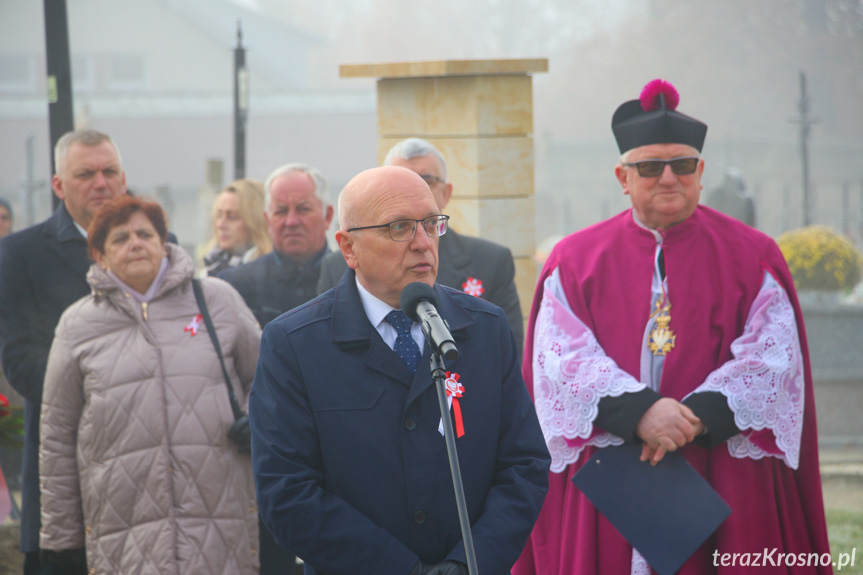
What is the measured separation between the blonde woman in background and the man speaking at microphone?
3.51 m

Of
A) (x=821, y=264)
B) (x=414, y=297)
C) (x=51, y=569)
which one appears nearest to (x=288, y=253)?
(x=51, y=569)

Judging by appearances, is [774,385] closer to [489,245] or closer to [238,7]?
[489,245]

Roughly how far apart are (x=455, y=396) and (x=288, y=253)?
259 cm

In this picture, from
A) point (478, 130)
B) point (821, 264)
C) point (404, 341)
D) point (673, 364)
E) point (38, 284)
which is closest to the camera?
point (404, 341)

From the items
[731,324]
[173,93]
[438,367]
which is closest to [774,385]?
[731,324]

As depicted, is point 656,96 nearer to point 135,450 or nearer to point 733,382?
point 733,382

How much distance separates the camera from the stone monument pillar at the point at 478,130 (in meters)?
6.07

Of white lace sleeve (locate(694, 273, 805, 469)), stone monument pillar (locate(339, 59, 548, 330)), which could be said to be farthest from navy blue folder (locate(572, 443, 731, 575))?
stone monument pillar (locate(339, 59, 548, 330))

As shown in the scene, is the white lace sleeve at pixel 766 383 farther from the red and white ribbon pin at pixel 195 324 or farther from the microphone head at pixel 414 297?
the red and white ribbon pin at pixel 195 324

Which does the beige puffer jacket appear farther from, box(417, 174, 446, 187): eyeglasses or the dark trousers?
box(417, 174, 446, 187): eyeglasses

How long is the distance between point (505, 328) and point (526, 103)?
3637mm

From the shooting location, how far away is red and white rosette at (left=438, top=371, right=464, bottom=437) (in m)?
2.53

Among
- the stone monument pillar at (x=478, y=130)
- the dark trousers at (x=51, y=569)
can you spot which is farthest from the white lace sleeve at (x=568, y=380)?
the stone monument pillar at (x=478, y=130)

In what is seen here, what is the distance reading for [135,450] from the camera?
12.4ft
